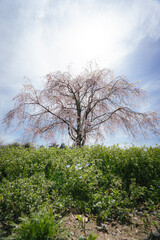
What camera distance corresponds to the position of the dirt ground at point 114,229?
273 cm

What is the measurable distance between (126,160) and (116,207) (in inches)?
57.3

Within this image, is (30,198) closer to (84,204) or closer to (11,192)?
(11,192)

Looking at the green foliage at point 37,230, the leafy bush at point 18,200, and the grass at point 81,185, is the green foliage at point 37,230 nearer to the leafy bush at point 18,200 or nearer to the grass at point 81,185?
the grass at point 81,185

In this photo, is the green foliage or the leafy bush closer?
the green foliage

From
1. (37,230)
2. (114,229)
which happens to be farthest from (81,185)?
(37,230)

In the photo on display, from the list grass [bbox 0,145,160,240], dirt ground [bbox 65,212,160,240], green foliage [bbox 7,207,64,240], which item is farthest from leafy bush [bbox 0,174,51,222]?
dirt ground [bbox 65,212,160,240]

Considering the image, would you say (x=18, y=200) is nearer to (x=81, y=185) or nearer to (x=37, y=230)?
(x=37, y=230)

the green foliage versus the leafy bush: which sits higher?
the leafy bush

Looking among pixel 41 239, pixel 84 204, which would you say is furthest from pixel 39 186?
pixel 41 239

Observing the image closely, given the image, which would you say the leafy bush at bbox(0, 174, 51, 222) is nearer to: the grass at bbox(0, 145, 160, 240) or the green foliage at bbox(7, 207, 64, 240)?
the grass at bbox(0, 145, 160, 240)

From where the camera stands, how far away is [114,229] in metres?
3.00

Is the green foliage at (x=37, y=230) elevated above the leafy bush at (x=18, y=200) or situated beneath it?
situated beneath

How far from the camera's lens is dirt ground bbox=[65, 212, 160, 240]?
2.73 metres

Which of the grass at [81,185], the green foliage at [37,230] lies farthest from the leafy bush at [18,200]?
the green foliage at [37,230]
